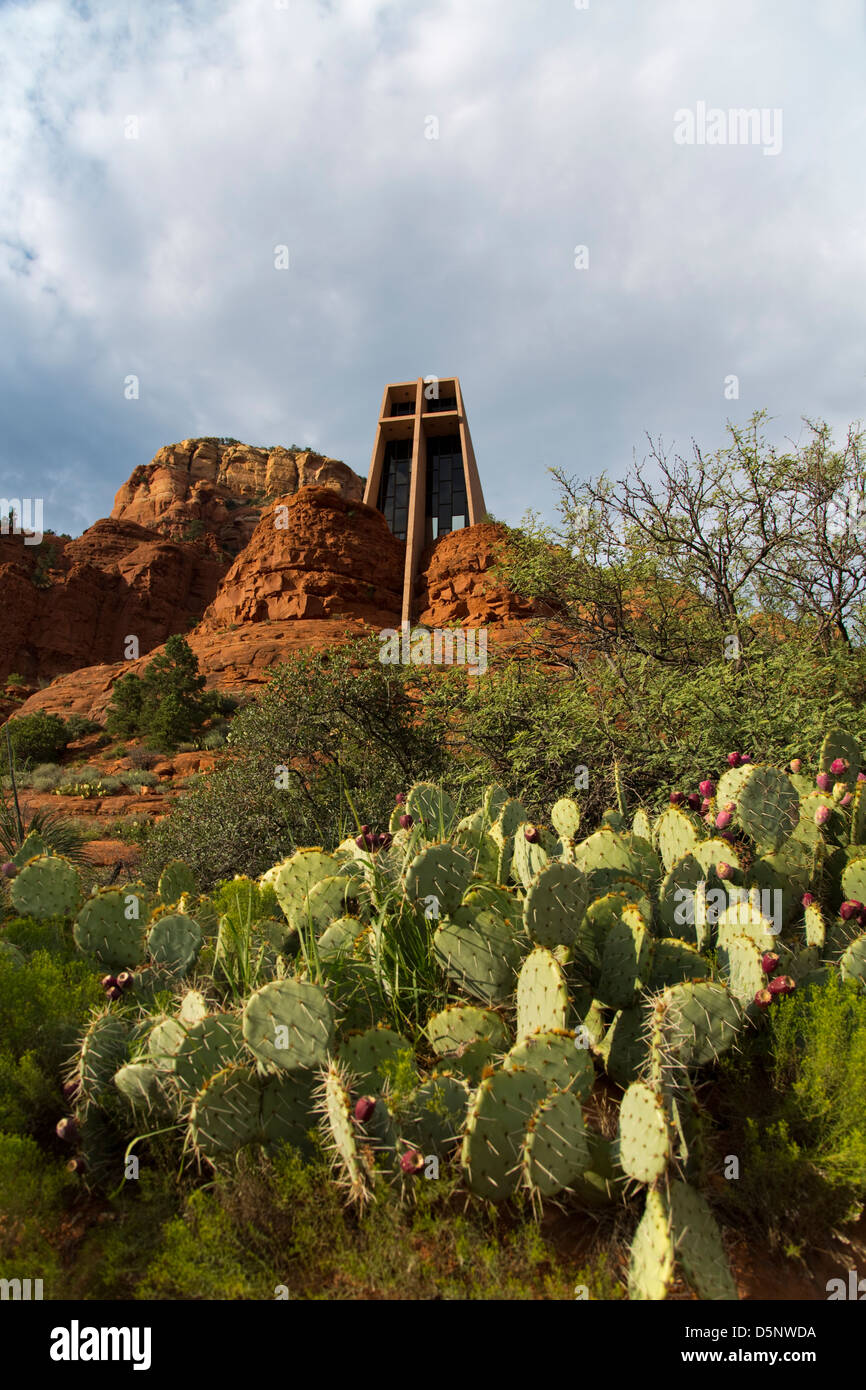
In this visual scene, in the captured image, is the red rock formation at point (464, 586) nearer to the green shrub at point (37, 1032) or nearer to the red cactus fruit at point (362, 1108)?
the green shrub at point (37, 1032)

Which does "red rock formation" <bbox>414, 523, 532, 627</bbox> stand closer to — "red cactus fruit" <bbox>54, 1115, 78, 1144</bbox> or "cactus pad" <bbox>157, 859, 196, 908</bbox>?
"cactus pad" <bbox>157, 859, 196, 908</bbox>

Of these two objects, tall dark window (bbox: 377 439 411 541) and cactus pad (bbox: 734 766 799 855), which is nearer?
cactus pad (bbox: 734 766 799 855)

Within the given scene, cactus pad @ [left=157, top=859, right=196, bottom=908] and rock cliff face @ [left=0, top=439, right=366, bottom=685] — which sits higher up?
rock cliff face @ [left=0, top=439, right=366, bottom=685]

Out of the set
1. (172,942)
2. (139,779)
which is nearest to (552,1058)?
(172,942)

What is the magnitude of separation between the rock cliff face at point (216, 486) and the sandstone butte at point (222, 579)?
13 cm

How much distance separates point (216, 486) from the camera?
58.3 m

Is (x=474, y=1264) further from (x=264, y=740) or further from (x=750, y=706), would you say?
(x=264, y=740)

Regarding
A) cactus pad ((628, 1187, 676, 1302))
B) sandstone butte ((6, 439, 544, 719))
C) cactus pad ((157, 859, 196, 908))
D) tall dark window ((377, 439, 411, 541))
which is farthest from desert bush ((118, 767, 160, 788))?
tall dark window ((377, 439, 411, 541))

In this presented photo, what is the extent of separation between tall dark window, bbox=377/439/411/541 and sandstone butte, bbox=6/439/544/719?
2.07 m

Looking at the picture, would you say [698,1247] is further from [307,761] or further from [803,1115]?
[307,761]

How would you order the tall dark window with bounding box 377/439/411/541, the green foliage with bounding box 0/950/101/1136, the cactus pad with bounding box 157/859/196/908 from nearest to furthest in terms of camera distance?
the green foliage with bounding box 0/950/101/1136 → the cactus pad with bounding box 157/859/196/908 → the tall dark window with bounding box 377/439/411/541

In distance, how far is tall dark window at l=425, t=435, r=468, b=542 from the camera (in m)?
35.8

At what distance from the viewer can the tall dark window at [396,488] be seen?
36719mm
